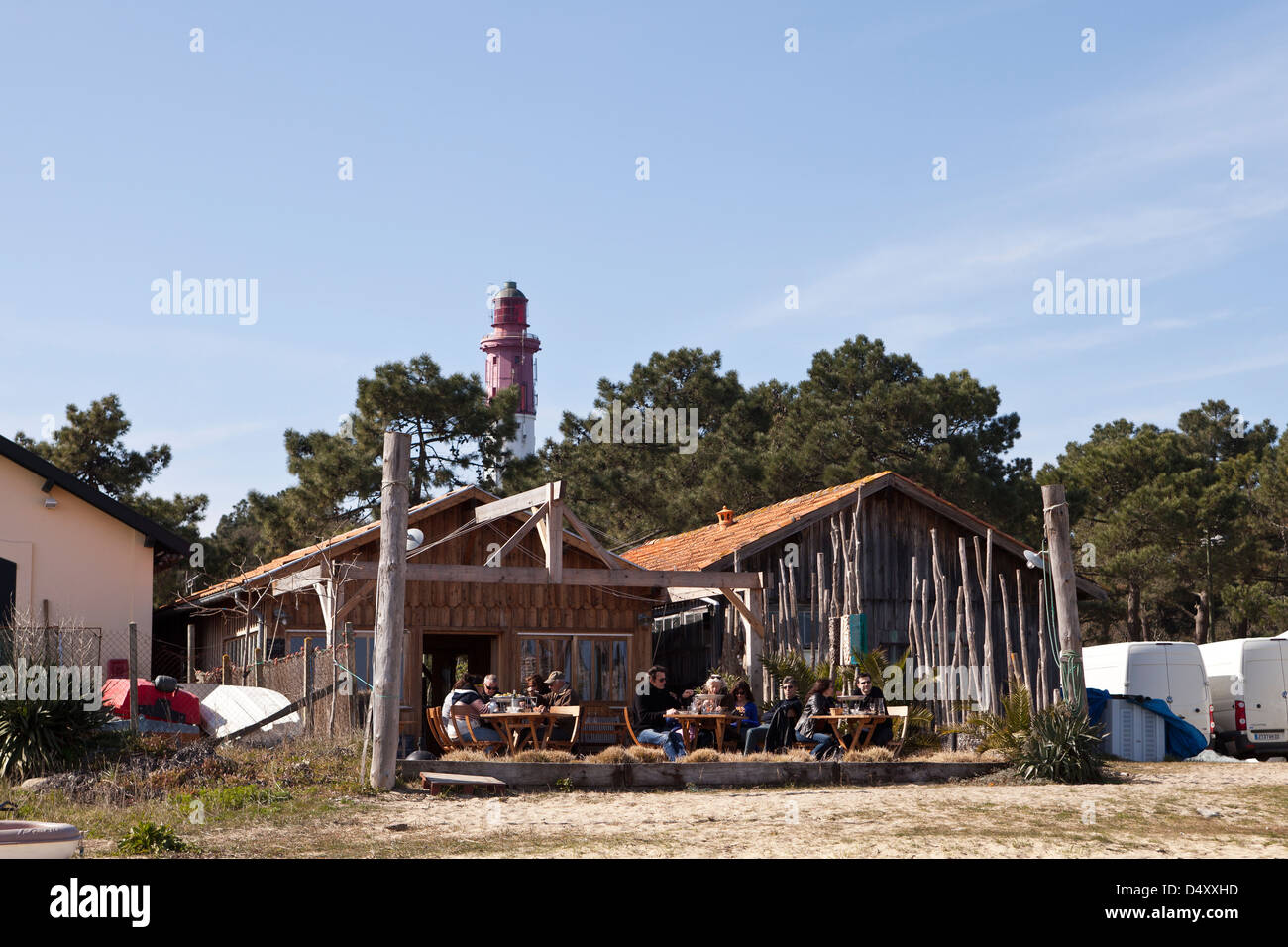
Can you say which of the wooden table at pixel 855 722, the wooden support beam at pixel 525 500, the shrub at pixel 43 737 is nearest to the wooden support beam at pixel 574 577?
the wooden support beam at pixel 525 500

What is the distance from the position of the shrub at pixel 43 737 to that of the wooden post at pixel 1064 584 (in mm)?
10497

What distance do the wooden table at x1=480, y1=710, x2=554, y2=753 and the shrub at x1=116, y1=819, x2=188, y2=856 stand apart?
5725 mm

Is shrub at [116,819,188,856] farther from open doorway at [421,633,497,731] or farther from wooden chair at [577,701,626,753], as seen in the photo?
open doorway at [421,633,497,731]

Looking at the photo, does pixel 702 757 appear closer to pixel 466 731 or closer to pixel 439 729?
pixel 466 731

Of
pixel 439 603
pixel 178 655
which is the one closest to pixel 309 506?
pixel 178 655

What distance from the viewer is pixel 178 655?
2467 cm

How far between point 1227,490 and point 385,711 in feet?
98.4

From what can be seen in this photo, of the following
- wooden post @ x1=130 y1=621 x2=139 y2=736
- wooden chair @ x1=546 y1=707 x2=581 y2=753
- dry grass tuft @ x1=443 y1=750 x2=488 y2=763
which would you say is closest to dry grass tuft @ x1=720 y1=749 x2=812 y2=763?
wooden chair @ x1=546 y1=707 x2=581 y2=753

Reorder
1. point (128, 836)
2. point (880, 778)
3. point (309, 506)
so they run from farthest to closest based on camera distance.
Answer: point (309, 506) < point (880, 778) < point (128, 836)

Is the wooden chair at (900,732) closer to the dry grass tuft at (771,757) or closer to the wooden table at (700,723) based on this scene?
the dry grass tuft at (771,757)

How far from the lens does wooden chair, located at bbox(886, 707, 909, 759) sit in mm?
16094

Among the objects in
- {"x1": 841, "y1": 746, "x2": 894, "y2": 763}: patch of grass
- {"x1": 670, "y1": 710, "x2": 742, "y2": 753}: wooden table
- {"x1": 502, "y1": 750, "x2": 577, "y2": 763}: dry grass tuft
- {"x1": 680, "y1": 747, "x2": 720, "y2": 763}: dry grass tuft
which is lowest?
{"x1": 841, "y1": 746, "x2": 894, "y2": 763}: patch of grass
